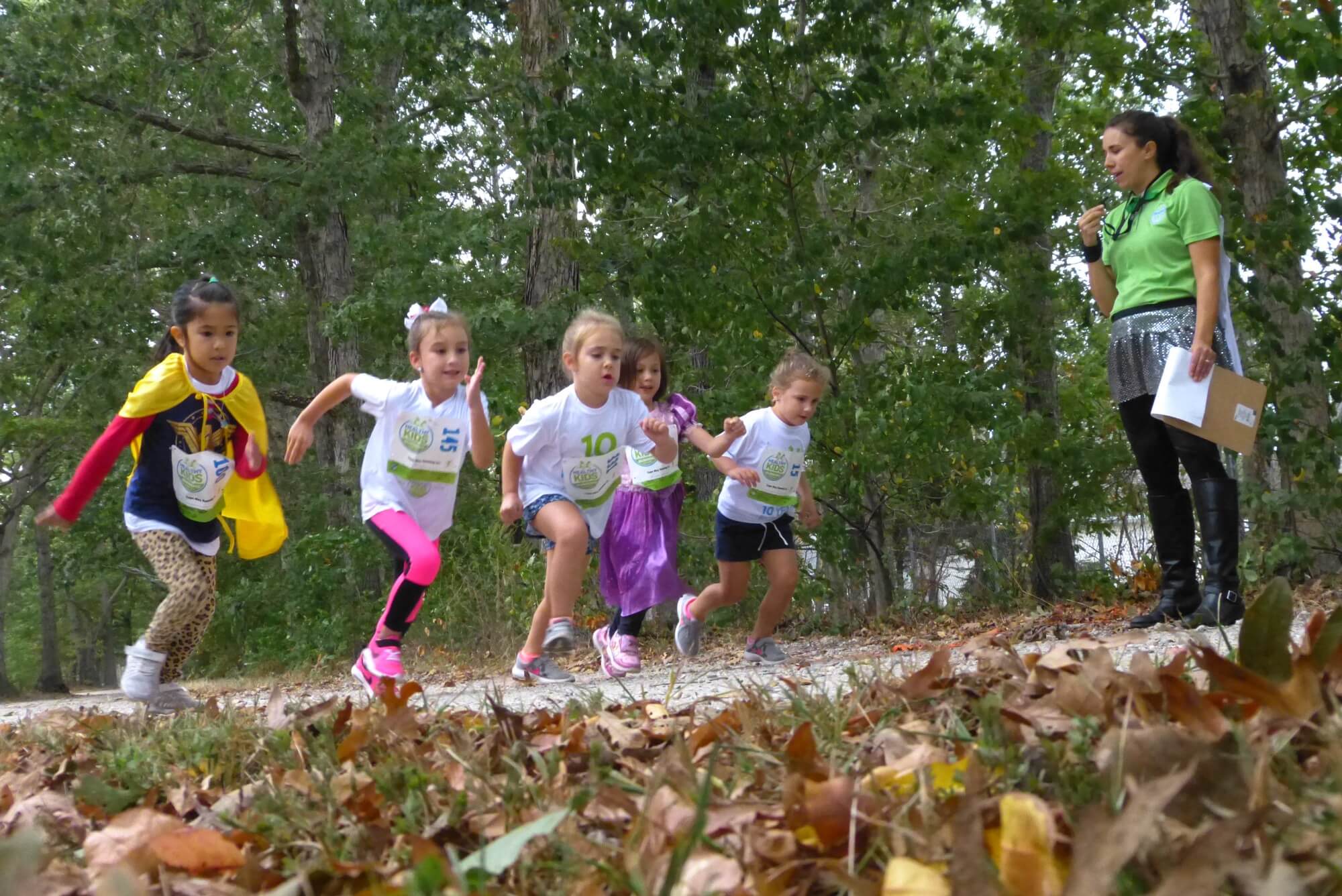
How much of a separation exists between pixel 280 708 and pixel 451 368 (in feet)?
10.9

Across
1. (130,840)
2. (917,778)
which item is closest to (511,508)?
(130,840)

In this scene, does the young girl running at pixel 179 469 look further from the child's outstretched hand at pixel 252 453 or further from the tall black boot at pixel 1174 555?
the tall black boot at pixel 1174 555

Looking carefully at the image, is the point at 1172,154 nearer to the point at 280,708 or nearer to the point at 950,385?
the point at 950,385

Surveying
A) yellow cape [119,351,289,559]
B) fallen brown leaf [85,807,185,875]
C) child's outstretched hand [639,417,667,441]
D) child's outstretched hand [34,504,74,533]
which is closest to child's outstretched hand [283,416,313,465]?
yellow cape [119,351,289,559]

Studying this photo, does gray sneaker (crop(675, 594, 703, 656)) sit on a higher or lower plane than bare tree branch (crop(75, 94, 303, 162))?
lower

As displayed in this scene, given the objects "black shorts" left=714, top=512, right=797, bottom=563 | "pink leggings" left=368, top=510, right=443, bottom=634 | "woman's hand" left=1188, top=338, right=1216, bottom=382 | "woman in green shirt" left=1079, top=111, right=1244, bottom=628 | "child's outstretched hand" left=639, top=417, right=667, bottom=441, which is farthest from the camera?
"black shorts" left=714, top=512, right=797, bottom=563

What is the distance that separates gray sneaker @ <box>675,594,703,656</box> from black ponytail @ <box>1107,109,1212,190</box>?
12.5 feet

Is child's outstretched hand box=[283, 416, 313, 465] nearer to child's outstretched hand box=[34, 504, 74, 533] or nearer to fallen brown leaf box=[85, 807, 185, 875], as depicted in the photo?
child's outstretched hand box=[34, 504, 74, 533]

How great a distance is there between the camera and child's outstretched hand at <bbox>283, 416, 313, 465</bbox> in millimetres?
6023

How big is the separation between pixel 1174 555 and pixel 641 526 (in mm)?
3253

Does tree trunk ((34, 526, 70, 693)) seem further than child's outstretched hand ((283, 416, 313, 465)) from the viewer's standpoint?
Yes

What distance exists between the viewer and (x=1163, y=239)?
571 cm

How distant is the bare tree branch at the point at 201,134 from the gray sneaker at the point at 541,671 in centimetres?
1211

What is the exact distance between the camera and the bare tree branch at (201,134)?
1730 centimetres
